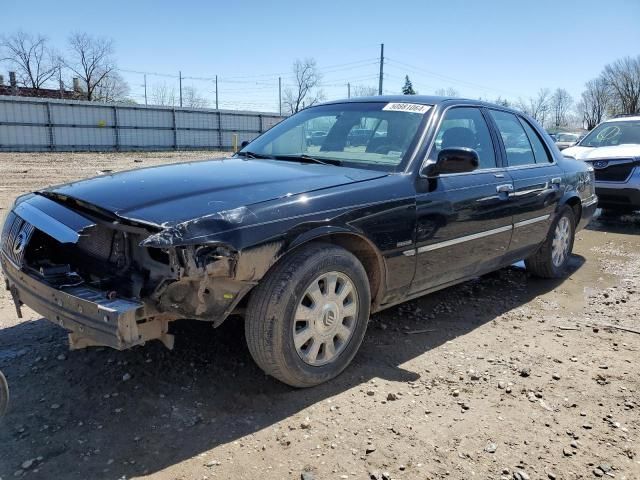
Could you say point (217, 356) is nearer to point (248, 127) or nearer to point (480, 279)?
point (480, 279)

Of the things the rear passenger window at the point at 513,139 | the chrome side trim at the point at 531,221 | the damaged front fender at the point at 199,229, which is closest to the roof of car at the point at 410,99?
the rear passenger window at the point at 513,139

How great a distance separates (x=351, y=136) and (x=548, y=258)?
2.60 meters

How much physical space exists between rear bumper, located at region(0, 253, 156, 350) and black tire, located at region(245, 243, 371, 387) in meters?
0.56

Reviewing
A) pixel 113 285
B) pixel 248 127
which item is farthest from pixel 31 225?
pixel 248 127

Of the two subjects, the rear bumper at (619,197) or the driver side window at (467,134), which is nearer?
the driver side window at (467,134)

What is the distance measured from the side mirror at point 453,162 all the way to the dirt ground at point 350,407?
3.98ft

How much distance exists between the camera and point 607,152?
9.21 metres

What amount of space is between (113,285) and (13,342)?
143 centimetres

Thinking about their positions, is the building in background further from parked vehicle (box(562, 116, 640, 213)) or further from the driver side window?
the driver side window

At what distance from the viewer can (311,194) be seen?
9.77ft

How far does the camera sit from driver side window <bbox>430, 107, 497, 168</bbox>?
3.92m

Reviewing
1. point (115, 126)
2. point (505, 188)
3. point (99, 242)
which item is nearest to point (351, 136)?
point (505, 188)

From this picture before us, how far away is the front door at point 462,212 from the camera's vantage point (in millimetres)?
3604

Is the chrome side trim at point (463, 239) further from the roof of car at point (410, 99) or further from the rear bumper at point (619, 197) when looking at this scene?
the rear bumper at point (619, 197)
